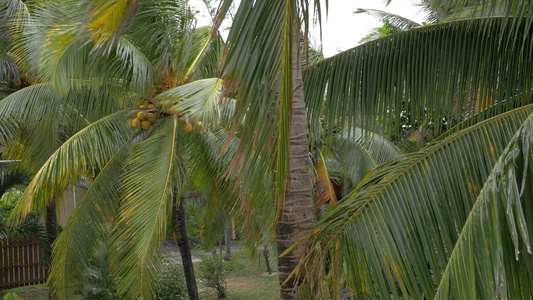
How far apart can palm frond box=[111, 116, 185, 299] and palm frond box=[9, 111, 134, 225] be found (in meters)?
0.54

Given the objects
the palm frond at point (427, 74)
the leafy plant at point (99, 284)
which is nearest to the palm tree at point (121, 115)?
the palm frond at point (427, 74)

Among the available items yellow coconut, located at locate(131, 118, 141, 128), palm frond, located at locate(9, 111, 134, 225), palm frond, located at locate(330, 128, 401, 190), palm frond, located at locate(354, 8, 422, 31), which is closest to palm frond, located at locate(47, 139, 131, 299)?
palm frond, located at locate(9, 111, 134, 225)

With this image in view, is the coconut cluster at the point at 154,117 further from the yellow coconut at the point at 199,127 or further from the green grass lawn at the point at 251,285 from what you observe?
the green grass lawn at the point at 251,285

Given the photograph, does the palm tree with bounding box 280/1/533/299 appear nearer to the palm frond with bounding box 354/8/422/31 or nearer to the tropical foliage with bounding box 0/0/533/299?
the tropical foliage with bounding box 0/0/533/299

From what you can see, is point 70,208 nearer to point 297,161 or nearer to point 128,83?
point 128,83

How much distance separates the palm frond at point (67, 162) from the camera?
5.90m

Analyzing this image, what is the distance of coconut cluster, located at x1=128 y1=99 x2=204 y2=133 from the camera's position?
6.90 m

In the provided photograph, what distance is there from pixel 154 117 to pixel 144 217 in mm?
2029

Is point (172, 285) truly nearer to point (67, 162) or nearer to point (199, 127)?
point (199, 127)

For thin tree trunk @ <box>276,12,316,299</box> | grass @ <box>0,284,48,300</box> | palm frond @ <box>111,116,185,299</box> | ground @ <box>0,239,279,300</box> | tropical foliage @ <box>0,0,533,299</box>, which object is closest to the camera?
tropical foliage @ <box>0,0,533,299</box>

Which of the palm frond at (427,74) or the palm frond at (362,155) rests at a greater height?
the palm frond at (427,74)

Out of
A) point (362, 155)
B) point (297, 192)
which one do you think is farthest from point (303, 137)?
point (362, 155)

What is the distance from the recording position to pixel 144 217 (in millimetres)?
5531

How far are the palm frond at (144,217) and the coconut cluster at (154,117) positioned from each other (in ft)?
1.34
